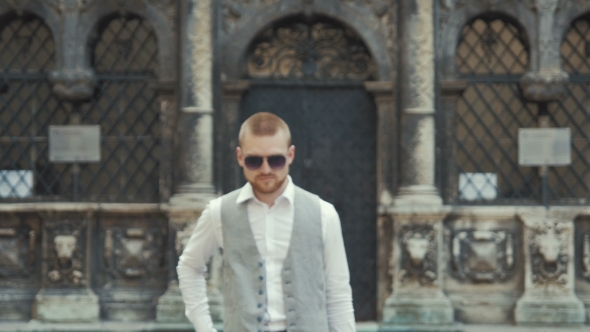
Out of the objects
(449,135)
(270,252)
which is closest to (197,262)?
(270,252)

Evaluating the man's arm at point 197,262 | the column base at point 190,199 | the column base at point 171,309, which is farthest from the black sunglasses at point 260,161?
the column base at point 171,309

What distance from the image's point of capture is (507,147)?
10008 mm

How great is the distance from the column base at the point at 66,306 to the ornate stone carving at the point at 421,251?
11.2 feet

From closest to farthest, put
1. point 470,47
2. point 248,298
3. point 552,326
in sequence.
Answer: point 248,298, point 552,326, point 470,47

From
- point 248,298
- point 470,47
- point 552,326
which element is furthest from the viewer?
point 470,47

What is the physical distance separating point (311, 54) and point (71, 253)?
11.3 feet

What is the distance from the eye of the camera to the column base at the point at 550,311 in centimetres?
945

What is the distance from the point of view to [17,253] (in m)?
9.95

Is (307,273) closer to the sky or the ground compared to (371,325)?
closer to the sky

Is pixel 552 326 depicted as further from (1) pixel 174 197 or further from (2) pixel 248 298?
(2) pixel 248 298

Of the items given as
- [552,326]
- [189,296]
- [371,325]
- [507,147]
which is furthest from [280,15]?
[189,296]

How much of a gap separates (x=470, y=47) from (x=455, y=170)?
4.64 ft

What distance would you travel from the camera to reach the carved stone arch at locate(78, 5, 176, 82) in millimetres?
9898

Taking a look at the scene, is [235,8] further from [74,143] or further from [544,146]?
[544,146]
